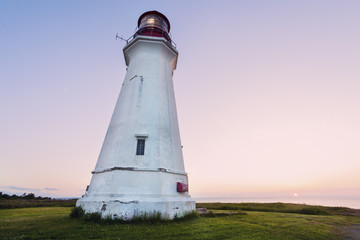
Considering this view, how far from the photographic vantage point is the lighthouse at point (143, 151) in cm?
936

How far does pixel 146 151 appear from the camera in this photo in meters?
10.8

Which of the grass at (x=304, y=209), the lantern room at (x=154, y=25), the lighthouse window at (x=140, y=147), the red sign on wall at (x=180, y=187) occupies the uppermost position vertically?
the lantern room at (x=154, y=25)

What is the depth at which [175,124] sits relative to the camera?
1304 centimetres

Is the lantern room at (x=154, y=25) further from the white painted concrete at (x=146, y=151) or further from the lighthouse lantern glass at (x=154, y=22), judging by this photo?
the white painted concrete at (x=146, y=151)

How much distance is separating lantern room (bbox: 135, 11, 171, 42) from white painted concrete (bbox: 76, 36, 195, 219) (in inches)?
68.2

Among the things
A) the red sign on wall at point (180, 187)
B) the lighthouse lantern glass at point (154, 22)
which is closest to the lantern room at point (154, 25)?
the lighthouse lantern glass at point (154, 22)

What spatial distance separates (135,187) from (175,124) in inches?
191

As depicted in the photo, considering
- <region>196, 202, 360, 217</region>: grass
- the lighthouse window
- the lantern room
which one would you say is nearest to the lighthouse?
the lighthouse window

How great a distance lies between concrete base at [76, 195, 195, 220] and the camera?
349 inches

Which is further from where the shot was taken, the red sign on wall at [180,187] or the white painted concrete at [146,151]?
the red sign on wall at [180,187]

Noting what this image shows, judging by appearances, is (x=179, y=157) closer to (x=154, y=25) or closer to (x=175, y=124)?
(x=175, y=124)

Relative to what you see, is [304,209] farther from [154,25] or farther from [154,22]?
[154,22]

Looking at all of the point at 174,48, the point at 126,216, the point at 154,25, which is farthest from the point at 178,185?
the point at 154,25

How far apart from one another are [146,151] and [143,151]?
0.18m
